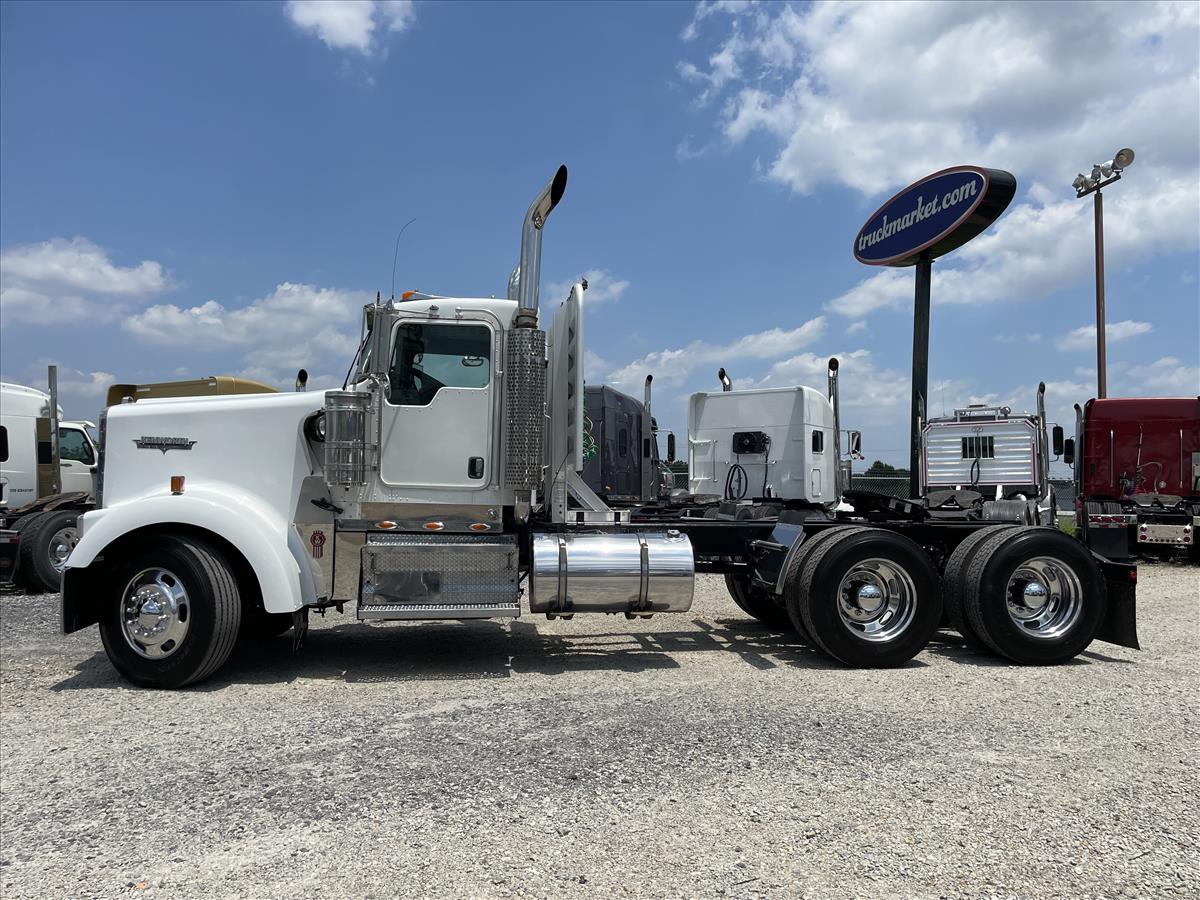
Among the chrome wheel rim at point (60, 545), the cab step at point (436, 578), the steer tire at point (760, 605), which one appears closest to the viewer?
the cab step at point (436, 578)

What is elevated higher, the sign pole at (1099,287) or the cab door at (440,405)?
the sign pole at (1099,287)

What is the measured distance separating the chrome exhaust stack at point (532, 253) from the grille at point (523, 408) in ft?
0.46

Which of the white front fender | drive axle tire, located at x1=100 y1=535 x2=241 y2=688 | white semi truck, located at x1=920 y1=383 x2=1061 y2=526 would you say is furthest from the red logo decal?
white semi truck, located at x1=920 y1=383 x2=1061 y2=526

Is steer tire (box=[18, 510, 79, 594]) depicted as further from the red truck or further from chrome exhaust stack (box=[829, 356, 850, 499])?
the red truck

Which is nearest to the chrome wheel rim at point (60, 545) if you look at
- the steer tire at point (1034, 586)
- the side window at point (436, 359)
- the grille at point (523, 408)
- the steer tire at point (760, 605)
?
the side window at point (436, 359)

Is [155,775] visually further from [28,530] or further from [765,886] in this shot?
[28,530]

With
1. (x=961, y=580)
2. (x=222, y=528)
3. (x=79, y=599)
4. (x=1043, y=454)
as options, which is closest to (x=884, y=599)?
(x=961, y=580)

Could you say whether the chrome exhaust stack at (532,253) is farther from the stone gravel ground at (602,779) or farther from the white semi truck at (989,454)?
the white semi truck at (989,454)

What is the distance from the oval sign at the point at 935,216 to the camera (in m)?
13.6

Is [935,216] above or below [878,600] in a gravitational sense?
above

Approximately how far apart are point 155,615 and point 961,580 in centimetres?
618

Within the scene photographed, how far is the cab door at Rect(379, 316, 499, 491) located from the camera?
6.78 metres

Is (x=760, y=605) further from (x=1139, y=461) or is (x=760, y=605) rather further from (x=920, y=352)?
(x=1139, y=461)

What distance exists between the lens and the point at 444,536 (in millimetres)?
6820
